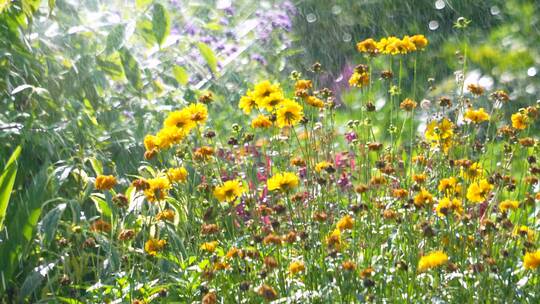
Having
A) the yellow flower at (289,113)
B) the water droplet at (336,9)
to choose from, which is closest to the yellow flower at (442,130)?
the yellow flower at (289,113)

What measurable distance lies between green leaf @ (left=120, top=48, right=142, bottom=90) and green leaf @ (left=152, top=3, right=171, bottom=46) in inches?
6.2

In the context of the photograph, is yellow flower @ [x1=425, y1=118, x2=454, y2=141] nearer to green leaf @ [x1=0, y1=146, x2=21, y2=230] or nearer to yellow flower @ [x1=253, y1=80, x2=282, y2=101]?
yellow flower @ [x1=253, y1=80, x2=282, y2=101]

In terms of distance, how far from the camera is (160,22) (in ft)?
10.7

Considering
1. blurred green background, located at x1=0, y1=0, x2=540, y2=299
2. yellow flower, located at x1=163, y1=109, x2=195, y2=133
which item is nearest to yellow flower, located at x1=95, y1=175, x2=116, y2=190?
yellow flower, located at x1=163, y1=109, x2=195, y2=133

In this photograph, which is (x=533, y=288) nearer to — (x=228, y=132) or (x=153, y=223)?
(x=153, y=223)

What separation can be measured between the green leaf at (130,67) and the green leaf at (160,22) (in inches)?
6.2

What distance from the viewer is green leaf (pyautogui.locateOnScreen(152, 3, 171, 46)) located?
328 centimetres

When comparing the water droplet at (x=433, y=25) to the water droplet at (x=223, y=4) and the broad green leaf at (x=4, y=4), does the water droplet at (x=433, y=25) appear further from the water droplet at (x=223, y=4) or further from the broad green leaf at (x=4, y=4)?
the broad green leaf at (x=4, y=4)

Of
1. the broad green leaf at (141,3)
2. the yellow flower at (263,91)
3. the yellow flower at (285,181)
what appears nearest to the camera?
the yellow flower at (285,181)

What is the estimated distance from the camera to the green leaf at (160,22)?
3.28 metres

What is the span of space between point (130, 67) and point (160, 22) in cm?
23

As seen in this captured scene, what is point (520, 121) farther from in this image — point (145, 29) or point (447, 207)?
point (145, 29)

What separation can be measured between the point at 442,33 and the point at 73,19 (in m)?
3.27

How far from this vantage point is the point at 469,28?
5.97 meters
